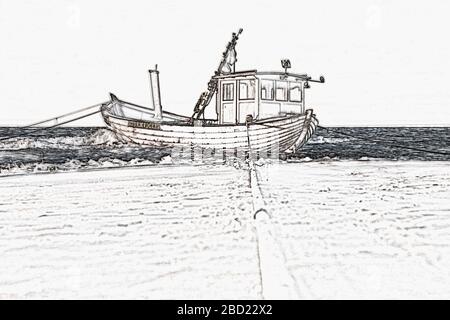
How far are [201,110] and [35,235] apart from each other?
752 cm

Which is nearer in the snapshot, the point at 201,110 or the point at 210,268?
the point at 210,268

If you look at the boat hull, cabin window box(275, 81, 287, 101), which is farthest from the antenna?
the boat hull

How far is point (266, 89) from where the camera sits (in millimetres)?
11023

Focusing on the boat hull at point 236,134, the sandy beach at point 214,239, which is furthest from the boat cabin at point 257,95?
the sandy beach at point 214,239

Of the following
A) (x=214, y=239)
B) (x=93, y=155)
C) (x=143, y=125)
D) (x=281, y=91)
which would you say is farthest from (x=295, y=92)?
(x=214, y=239)

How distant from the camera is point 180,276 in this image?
124 inches

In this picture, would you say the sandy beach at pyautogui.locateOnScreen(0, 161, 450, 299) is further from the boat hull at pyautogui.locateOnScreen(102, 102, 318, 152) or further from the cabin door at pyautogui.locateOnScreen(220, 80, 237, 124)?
the cabin door at pyautogui.locateOnScreen(220, 80, 237, 124)

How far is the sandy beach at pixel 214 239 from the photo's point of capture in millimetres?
3014

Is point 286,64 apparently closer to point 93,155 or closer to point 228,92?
point 228,92

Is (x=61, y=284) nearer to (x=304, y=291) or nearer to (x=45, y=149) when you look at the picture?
(x=304, y=291)

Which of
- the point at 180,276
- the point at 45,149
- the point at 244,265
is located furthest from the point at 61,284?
the point at 45,149

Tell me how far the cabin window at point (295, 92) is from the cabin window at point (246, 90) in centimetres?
102

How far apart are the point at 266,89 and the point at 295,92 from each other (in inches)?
35.2

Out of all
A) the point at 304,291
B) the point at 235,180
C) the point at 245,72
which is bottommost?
the point at 304,291
